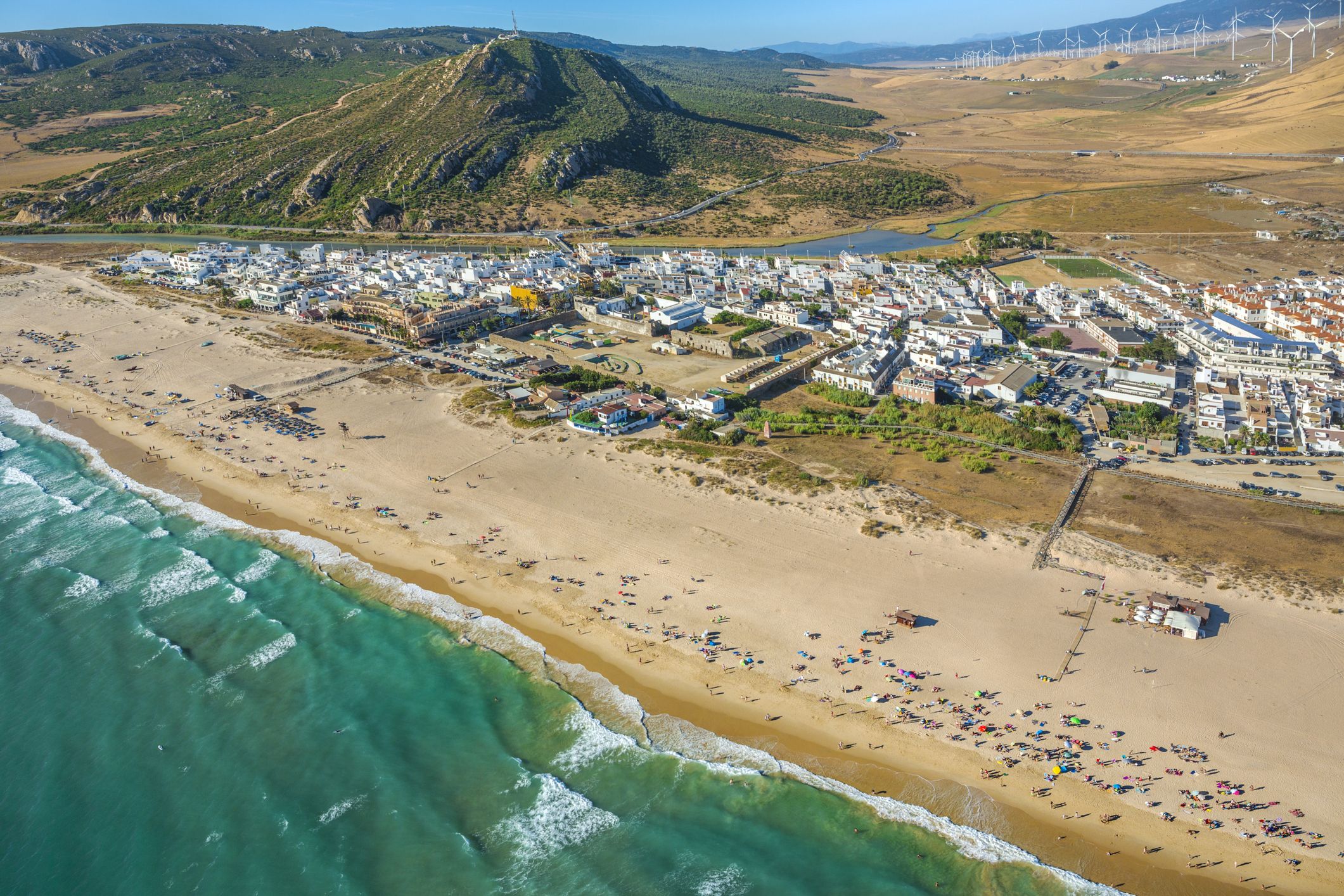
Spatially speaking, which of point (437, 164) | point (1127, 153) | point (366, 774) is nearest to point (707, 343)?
point (366, 774)

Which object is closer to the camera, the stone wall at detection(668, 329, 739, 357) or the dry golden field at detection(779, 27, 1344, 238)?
the stone wall at detection(668, 329, 739, 357)

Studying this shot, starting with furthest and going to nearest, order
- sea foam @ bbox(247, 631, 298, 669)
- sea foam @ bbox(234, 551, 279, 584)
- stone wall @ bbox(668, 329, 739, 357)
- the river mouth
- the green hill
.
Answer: the green hill → the river mouth → stone wall @ bbox(668, 329, 739, 357) → sea foam @ bbox(234, 551, 279, 584) → sea foam @ bbox(247, 631, 298, 669)

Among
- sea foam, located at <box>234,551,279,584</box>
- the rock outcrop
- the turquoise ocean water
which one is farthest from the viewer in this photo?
the rock outcrop

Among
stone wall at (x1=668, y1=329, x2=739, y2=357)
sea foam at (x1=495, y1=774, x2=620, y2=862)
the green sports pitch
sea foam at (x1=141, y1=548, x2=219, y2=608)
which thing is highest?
the green sports pitch

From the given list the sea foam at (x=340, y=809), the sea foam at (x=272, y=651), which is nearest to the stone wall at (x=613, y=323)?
the sea foam at (x=272, y=651)

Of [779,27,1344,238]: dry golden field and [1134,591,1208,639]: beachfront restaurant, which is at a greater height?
[779,27,1344,238]: dry golden field

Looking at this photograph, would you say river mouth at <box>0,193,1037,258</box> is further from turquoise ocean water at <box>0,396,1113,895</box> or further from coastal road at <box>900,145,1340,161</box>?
turquoise ocean water at <box>0,396,1113,895</box>

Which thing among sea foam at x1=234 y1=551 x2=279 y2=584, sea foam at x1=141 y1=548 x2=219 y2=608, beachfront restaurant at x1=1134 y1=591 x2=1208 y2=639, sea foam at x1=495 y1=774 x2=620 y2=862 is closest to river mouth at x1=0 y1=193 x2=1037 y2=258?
sea foam at x1=234 y1=551 x2=279 y2=584
